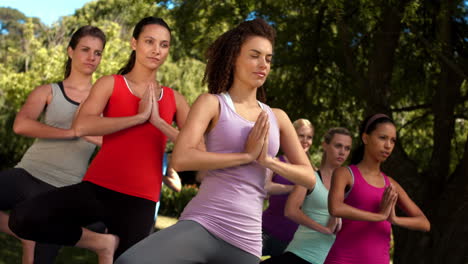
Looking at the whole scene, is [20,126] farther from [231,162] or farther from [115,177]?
[231,162]

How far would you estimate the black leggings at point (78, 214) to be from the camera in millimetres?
3131

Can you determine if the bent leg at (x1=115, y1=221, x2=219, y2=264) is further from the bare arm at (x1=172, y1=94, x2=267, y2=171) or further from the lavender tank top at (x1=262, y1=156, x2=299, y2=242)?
the lavender tank top at (x1=262, y1=156, x2=299, y2=242)

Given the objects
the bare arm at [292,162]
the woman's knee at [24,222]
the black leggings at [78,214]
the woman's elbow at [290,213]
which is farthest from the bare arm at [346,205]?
the woman's knee at [24,222]

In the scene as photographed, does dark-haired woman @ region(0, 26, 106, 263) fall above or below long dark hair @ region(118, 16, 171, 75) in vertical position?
below

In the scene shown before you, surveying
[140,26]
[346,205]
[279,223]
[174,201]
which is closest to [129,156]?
[140,26]

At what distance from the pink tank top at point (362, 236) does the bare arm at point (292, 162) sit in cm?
138

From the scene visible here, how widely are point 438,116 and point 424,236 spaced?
195cm

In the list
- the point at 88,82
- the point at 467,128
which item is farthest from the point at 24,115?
the point at 467,128

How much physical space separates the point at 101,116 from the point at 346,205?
5.60ft

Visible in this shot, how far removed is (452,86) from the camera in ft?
30.1

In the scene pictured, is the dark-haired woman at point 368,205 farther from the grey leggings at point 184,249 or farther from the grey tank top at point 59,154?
the grey tank top at point 59,154

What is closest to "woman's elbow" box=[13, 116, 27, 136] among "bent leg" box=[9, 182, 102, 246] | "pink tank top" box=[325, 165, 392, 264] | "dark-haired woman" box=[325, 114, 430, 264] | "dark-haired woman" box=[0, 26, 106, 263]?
"dark-haired woman" box=[0, 26, 106, 263]

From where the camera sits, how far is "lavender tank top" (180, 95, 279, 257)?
2582 millimetres

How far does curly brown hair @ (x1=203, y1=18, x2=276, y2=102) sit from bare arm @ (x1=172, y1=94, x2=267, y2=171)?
26cm
